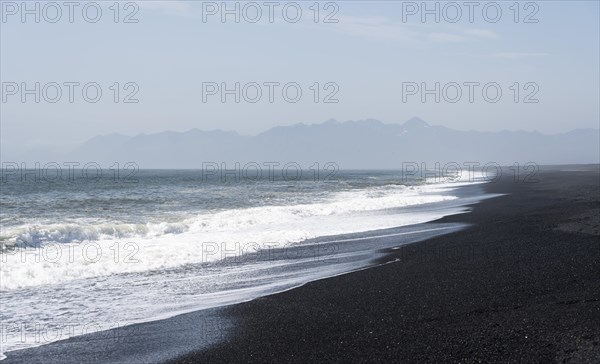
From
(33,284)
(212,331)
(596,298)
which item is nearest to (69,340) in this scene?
(212,331)

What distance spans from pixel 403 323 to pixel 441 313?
743mm

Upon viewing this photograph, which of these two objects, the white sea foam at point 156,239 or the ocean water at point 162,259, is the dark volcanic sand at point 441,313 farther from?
the white sea foam at point 156,239

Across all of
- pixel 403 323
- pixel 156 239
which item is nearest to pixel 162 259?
pixel 156 239

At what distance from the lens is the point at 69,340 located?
8.67 meters

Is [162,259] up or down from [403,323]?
down

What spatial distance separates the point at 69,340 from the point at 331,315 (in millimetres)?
3902

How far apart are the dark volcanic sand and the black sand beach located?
0.06ft

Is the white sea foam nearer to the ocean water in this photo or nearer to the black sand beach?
the ocean water

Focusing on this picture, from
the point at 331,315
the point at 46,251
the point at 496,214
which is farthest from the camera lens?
the point at 496,214

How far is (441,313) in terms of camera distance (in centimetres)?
893

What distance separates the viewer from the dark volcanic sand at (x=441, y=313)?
7266 millimetres

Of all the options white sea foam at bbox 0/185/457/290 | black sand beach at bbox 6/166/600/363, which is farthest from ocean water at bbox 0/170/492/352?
black sand beach at bbox 6/166/600/363

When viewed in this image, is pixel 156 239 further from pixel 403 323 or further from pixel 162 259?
pixel 403 323

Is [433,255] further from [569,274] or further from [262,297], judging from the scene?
[262,297]
